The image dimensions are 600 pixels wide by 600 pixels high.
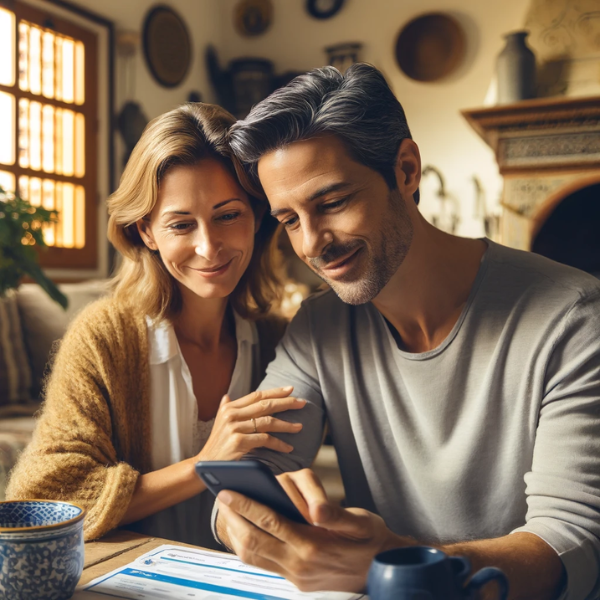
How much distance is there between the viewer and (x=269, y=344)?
1.60 metres

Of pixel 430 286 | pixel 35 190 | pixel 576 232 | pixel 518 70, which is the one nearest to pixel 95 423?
pixel 430 286

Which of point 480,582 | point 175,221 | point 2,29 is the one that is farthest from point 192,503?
point 2,29

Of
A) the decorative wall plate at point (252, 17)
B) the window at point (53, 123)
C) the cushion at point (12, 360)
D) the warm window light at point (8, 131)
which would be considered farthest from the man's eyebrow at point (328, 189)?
A: the decorative wall plate at point (252, 17)

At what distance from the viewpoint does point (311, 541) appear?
808mm

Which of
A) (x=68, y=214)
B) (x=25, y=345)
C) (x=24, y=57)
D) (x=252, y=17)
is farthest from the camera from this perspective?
(x=252, y=17)

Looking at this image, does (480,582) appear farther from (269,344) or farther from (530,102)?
(530,102)

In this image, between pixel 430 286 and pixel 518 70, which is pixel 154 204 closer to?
pixel 430 286

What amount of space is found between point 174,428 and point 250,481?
2.14ft

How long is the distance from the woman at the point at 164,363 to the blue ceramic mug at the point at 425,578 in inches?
20.0

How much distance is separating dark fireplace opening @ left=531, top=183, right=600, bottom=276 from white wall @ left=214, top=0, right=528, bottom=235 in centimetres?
45

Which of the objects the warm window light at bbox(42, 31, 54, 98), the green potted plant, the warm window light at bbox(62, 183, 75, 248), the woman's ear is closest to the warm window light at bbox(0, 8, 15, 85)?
the warm window light at bbox(42, 31, 54, 98)

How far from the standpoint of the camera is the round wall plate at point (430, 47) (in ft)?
16.0

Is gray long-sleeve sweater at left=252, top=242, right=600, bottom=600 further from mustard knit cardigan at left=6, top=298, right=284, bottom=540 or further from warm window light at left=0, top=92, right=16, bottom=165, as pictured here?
warm window light at left=0, top=92, right=16, bottom=165

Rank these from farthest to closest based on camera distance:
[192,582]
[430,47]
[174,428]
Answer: [430,47] → [174,428] → [192,582]
